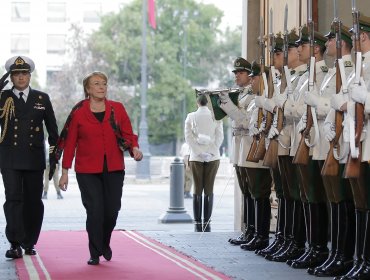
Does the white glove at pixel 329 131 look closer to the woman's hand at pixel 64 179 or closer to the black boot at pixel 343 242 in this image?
the black boot at pixel 343 242

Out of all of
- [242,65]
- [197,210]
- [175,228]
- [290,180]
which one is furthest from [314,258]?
[175,228]

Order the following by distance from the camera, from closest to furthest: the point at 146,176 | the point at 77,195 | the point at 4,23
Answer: the point at 77,195 → the point at 146,176 → the point at 4,23

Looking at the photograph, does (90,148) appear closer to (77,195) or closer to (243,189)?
(243,189)

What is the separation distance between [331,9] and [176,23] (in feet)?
146

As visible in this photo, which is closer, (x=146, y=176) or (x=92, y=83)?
(x=92, y=83)

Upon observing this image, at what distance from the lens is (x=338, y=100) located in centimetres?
866

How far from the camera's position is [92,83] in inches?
419

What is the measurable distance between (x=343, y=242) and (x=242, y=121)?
9.94 feet

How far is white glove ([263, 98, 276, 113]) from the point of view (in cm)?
1068

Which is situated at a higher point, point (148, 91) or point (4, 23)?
point (4, 23)

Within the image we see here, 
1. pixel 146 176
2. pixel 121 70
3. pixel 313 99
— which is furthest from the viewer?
pixel 121 70

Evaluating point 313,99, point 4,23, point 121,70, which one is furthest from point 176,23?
point 313,99

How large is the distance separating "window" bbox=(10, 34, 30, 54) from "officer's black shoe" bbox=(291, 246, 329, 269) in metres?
60.7

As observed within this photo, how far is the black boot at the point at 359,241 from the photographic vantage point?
872cm
